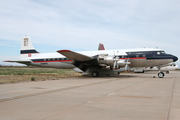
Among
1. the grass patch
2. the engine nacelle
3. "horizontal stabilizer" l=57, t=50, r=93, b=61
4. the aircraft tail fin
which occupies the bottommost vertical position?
the grass patch

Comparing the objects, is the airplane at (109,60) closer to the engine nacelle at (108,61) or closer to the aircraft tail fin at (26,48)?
the engine nacelle at (108,61)

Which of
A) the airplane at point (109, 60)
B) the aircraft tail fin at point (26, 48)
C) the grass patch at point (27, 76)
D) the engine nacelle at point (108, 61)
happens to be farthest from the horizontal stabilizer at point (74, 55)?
the aircraft tail fin at point (26, 48)

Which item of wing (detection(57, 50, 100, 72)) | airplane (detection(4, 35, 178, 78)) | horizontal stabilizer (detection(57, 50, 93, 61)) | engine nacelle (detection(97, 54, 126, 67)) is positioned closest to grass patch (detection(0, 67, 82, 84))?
airplane (detection(4, 35, 178, 78))

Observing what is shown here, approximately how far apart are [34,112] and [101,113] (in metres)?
1.99

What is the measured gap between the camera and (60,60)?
25.4 metres

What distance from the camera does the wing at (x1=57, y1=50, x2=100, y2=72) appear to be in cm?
1999

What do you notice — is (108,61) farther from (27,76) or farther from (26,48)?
(26,48)

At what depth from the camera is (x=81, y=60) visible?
2181cm

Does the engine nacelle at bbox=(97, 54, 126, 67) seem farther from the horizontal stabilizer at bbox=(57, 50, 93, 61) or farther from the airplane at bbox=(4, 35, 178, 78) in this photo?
the horizontal stabilizer at bbox=(57, 50, 93, 61)

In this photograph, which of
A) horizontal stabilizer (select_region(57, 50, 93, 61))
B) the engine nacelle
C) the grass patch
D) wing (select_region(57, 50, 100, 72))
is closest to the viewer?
the grass patch

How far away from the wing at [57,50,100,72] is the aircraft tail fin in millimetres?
9097

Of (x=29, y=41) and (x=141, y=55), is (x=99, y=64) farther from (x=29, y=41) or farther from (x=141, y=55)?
(x=29, y=41)

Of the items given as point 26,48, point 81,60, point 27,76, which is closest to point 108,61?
point 81,60

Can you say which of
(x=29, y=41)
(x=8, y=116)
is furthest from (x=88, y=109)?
(x=29, y=41)
